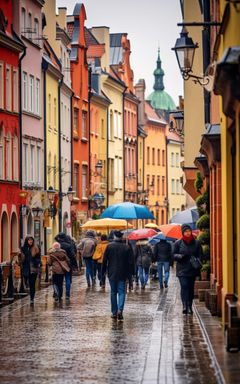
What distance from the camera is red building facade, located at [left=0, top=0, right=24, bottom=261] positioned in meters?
47.4

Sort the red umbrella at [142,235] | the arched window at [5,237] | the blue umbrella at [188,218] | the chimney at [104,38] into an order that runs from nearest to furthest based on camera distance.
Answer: the blue umbrella at [188,218]
the red umbrella at [142,235]
the arched window at [5,237]
the chimney at [104,38]

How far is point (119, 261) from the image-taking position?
79.4 feet

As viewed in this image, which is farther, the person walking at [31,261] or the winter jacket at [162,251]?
the winter jacket at [162,251]

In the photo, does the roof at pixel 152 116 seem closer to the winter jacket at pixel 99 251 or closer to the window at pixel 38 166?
the window at pixel 38 166

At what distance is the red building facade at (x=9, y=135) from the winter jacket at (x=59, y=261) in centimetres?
1614

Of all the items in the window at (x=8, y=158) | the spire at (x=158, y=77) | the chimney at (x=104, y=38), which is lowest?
the window at (x=8, y=158)

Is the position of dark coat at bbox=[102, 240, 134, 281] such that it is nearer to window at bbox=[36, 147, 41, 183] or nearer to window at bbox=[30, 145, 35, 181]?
window at bbox=[30, 145, 35, 181]

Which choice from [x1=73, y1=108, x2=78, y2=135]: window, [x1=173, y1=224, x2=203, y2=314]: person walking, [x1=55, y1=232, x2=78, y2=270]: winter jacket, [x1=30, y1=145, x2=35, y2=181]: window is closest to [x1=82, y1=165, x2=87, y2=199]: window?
[x1=73, y1=108, x2=78, y2=135]: window

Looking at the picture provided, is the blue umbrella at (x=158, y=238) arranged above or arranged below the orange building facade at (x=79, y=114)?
below

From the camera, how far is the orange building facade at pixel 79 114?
69.8 m

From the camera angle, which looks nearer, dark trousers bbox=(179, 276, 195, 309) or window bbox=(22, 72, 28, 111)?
dark trousers bbox=(179, 276, 195, 309)

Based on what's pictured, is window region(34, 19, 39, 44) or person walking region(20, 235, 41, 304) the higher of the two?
window region(34, 19, 39, 44)

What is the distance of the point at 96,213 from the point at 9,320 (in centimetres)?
4946

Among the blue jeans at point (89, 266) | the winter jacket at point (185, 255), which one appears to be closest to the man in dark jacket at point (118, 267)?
the winter jacket at point (185, 255)
